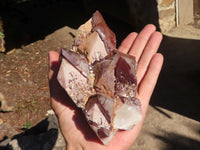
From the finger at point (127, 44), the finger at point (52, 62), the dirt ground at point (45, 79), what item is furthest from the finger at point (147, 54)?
the dirt ground at point (45, 79)

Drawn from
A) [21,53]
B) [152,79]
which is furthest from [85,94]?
[21,53]

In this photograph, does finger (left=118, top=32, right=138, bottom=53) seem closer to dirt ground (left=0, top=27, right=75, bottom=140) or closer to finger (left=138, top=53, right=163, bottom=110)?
finger (left=138, top=53, right=163, bottom=110)

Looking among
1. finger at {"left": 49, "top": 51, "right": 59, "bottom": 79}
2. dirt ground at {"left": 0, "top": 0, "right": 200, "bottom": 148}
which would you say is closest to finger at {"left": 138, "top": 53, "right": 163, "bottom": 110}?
finger at {"left": 49, "top": 51, "right": 59, "bottom": 79}

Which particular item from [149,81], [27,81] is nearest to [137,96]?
[149,81]

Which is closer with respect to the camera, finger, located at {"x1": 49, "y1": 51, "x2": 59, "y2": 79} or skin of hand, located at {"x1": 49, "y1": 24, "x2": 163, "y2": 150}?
skin of hand, located at {"x1": 49, "y1": 24, "x2": 163, "y2": 150}

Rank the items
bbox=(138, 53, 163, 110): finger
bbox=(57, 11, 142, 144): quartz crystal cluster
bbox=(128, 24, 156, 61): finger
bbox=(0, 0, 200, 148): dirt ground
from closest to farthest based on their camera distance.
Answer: bbox=(57, 11, 142, 144): quartz crystal cluster < bbox=(138, 53, 163, 110): finger < bbox=(128, 24, 156, 61): finger < bbox=(0, 0, 200, 148): dirt ground

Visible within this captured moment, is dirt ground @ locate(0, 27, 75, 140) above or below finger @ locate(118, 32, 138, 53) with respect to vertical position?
below

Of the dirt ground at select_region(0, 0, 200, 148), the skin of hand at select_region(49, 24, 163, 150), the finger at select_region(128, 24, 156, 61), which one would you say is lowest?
the dirt ground at select_region(0, 0, 200, 148)

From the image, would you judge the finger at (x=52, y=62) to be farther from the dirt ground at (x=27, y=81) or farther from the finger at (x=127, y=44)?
the dirt ground at (x=27, y=81)

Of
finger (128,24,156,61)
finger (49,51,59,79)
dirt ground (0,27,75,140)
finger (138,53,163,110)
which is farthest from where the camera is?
dirt ground (0,27,75,140)
